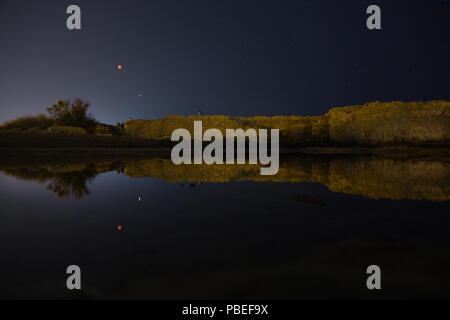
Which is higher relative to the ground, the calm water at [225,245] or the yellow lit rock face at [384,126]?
the yellow lit rock face at [384,126]

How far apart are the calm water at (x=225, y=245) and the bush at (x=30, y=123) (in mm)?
36271

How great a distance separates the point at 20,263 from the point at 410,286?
331 centimetres

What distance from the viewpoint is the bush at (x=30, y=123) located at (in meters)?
33.8

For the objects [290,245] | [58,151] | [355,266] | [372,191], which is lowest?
[355,266]

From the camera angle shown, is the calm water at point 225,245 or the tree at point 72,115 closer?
the calm water at point 225,245

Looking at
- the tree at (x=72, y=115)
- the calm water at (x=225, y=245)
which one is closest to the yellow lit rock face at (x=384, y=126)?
the tree at (x=72, y=115)

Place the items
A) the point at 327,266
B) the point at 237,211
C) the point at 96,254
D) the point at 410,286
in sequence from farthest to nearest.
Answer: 1. the point at 237,211
2. the point at 96,254
3. the point at 327,266
4. the point at 410,286

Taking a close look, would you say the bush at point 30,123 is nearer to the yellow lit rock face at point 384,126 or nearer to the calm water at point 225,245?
the yellow lit rock face at point 384,126

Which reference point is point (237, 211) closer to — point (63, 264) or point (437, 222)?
point (63, 264)

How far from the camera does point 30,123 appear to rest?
34469 mm

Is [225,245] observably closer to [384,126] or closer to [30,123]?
[384,126]

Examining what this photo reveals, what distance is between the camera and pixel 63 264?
216 centimetres
